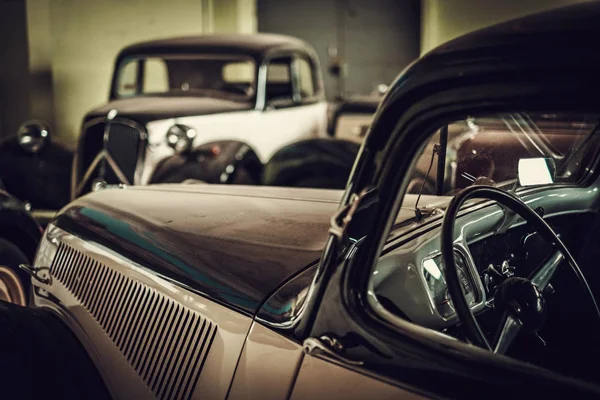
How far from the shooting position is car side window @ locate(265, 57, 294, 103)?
706cm

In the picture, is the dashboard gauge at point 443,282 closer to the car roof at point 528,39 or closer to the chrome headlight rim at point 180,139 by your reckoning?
the car roof at point 528,39

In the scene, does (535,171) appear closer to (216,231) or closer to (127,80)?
(216,231)

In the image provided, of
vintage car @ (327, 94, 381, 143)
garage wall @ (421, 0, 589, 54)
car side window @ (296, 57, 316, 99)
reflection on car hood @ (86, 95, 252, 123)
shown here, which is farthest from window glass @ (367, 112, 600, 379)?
garage wall @ (421, 0, 589, 54)

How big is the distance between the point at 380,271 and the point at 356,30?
12064 mm

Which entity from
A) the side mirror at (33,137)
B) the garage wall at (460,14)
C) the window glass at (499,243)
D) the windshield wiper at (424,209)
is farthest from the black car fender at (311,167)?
the garage wall at (460,14)

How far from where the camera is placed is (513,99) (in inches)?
43.6

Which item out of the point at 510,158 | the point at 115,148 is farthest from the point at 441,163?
the point at 115,148

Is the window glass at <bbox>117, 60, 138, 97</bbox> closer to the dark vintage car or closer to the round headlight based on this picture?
the round headlight

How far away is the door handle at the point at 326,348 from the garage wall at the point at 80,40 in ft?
26.9

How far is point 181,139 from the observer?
587 cm

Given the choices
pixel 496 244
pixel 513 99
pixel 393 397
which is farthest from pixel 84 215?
pixel 513 99

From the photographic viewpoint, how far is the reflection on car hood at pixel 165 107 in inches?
236

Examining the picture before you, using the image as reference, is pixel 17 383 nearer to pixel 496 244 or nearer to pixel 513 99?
pixel 496 244

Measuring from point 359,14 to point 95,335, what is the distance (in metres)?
11.8
